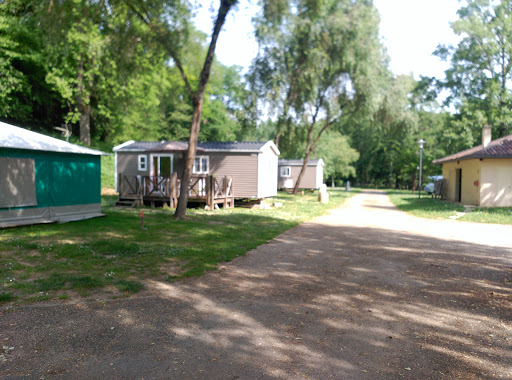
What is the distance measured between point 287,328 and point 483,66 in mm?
34536

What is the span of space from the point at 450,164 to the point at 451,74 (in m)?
11.9

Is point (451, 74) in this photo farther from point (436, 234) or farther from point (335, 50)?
point (436, 234)

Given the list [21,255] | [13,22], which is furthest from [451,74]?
[21,255]

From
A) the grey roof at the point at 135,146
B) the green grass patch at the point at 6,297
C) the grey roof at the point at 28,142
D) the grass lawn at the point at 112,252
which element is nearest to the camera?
the green grass patch at the point at 6,297

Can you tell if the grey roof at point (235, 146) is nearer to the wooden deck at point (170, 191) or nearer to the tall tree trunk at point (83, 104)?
the wooden deck at point (170, 191)

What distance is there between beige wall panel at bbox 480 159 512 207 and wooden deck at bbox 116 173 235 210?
12.8 meters

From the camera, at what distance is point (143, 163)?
2150 cm

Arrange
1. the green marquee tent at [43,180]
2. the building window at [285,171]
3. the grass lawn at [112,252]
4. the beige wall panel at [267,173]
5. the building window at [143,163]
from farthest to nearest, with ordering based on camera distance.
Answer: the building window at [285,171] < the building window at [143,163] < the beige wall panel at [267,173] < the green marquee tent at [43,180] < the grass lawn at [112,252]

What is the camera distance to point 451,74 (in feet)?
109

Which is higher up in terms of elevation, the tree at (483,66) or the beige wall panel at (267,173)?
the tree at (483,66)

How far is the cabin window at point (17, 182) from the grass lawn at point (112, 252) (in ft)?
2.87

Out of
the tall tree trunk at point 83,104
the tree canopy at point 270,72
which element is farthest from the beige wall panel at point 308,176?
the tall tree trunk at point 83,104

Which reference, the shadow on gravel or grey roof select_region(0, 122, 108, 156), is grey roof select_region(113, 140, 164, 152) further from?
the shadow on gravel

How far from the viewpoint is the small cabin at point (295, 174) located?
36594mm
